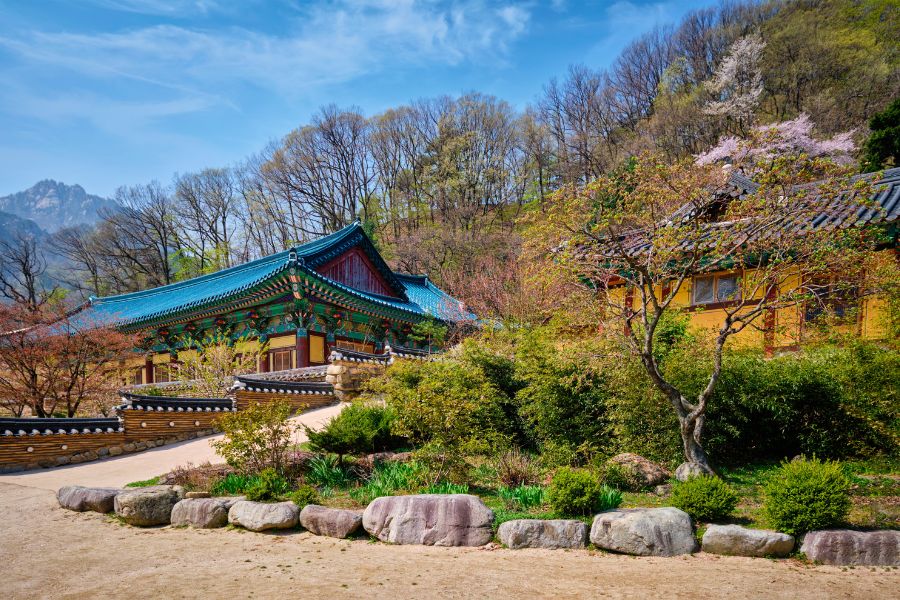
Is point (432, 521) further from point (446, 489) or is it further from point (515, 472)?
point (515, 472)

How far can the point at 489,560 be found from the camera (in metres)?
5.02

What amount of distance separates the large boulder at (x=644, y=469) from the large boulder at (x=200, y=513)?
15.8 feet

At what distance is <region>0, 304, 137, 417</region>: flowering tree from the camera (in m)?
12.6

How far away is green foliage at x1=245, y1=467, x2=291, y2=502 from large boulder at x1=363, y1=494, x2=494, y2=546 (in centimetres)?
145

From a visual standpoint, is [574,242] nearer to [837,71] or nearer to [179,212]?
[837,71]

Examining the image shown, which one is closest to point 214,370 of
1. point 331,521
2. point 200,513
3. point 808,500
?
point 200,513

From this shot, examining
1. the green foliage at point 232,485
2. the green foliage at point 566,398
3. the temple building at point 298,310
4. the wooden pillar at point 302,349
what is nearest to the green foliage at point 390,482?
the green foliage at point 232,485

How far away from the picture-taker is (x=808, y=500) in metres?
4.83

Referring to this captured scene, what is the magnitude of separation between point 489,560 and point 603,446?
129 inches

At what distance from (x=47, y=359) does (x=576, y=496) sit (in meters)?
13.2

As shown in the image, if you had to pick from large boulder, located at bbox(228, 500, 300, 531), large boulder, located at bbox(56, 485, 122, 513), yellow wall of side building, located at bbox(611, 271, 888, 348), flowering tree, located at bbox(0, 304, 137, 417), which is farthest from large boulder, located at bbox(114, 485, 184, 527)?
flowering tree, located at bbox(0, 304, 137, 417)

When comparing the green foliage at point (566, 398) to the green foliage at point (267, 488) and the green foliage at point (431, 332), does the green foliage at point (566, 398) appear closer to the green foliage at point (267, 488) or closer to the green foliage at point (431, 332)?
the green foliage at point (267, 488)

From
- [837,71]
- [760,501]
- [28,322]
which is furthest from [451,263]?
[760,501]

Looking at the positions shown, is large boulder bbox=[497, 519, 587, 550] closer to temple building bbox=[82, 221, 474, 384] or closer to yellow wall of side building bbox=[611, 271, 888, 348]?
yellow wall of side building bbox=[611, 271, 888, 348]
